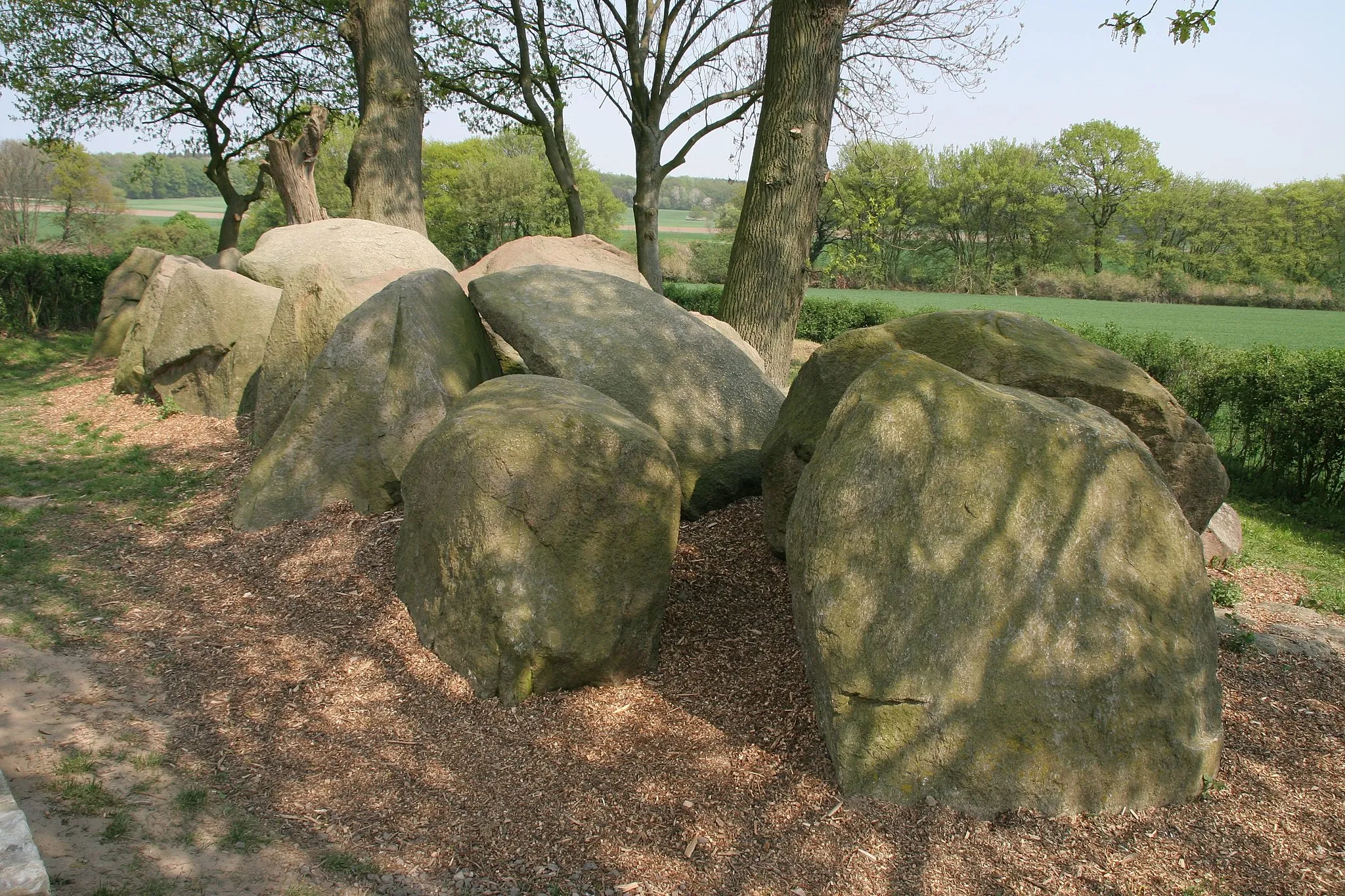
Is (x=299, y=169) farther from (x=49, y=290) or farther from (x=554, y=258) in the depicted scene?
(x=49, y=290)

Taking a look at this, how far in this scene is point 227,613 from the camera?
5.23 meters

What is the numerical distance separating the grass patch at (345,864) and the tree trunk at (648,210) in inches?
611

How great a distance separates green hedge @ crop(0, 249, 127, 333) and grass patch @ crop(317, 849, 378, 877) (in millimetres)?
15488

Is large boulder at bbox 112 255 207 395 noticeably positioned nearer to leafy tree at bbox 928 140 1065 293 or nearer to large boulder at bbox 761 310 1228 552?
large boulder at bbox 761 310 1228 552

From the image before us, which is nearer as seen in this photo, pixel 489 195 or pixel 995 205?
pixel 489 195

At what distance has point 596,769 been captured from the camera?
153 inches

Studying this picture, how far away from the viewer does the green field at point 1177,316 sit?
2514 centimetres

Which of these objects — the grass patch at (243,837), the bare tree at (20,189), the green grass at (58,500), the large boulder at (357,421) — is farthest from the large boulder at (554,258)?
the bare tree at (20,189)

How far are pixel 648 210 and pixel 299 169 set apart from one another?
24.4ft

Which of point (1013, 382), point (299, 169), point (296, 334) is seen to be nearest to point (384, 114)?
point (299, 169)

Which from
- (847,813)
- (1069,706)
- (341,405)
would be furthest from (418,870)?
(341,405)

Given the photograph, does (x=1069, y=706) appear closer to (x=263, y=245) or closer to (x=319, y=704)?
(x=319, y=704)

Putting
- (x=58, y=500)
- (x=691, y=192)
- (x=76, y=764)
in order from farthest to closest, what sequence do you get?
1. (x=691, y=192)
2. (x=58, y=500)
3. (x=76, y=764)

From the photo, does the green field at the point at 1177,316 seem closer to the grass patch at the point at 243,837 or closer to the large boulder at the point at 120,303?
the large boulder at the point at 120,303
